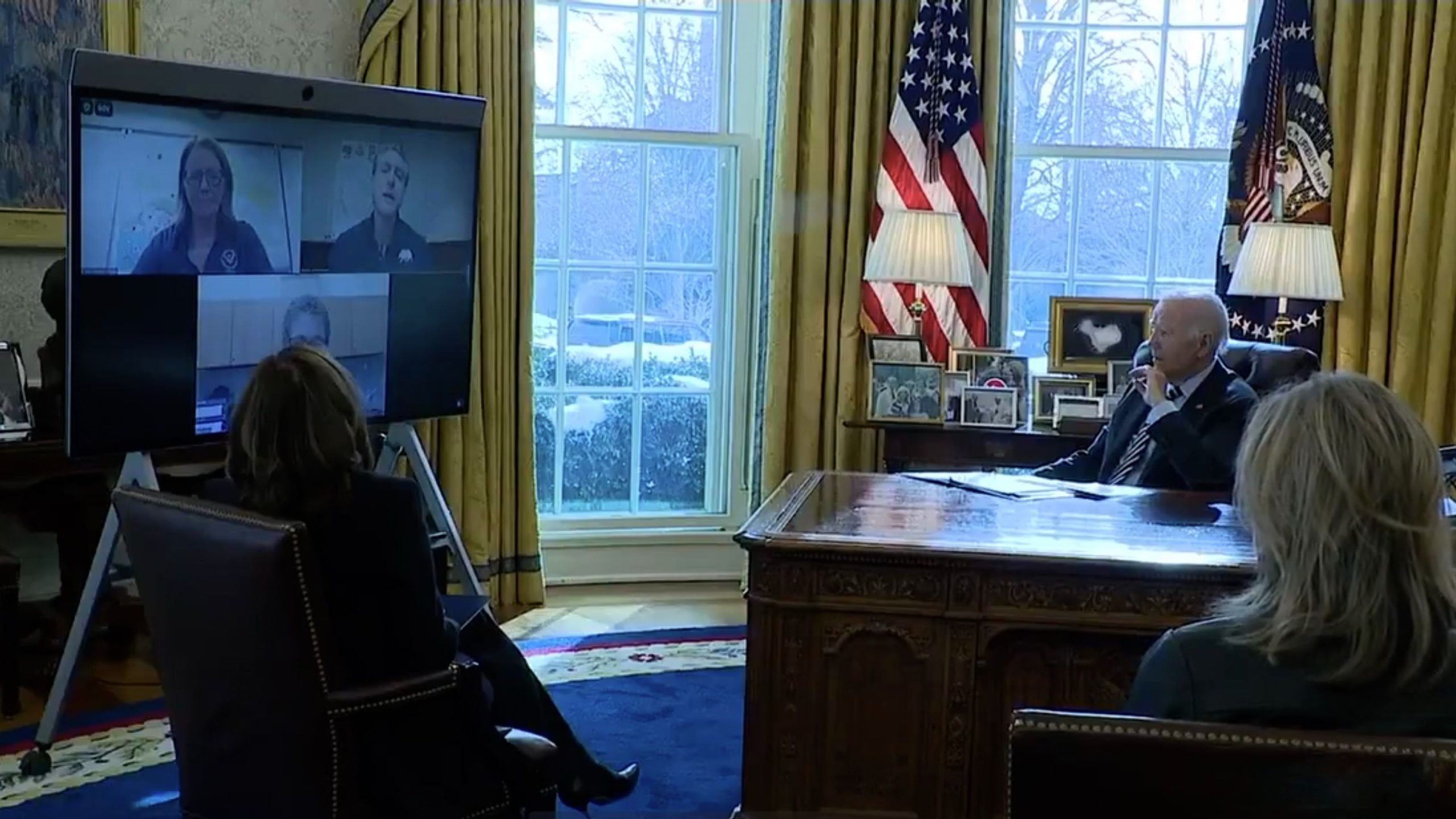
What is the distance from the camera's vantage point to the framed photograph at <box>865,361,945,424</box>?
5.21m

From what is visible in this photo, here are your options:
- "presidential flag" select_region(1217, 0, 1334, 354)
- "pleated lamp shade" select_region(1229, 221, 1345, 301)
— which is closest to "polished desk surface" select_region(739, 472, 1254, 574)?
"pleated lamp shade" select_region(1229, 221, 1345, 301)

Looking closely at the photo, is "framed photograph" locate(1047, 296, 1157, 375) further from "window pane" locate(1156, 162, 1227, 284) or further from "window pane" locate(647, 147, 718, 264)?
"window pane" locate(647, 147, 718, 264)

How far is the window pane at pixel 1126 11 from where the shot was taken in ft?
18.5

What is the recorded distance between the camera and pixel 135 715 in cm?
405

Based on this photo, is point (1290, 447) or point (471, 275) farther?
point (471, 275)

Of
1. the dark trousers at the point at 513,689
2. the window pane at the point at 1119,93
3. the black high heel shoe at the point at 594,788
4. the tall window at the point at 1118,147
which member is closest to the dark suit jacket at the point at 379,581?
the dark trousers at the point at 513,689

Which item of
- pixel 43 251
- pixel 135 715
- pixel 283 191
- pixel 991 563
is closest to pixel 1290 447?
pixel 991 563

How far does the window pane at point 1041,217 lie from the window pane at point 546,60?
5.94 ft

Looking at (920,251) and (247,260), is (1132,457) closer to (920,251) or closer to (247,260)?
(920,251)

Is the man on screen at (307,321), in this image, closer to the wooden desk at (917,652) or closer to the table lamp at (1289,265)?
the wooden desk at (917,652)

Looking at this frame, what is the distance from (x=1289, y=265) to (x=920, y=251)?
125 centimetres

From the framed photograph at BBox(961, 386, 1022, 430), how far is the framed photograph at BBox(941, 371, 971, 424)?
0.03m

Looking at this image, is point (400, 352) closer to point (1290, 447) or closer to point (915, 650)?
point (915, 650)

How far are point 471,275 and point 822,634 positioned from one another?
1.96 meters
